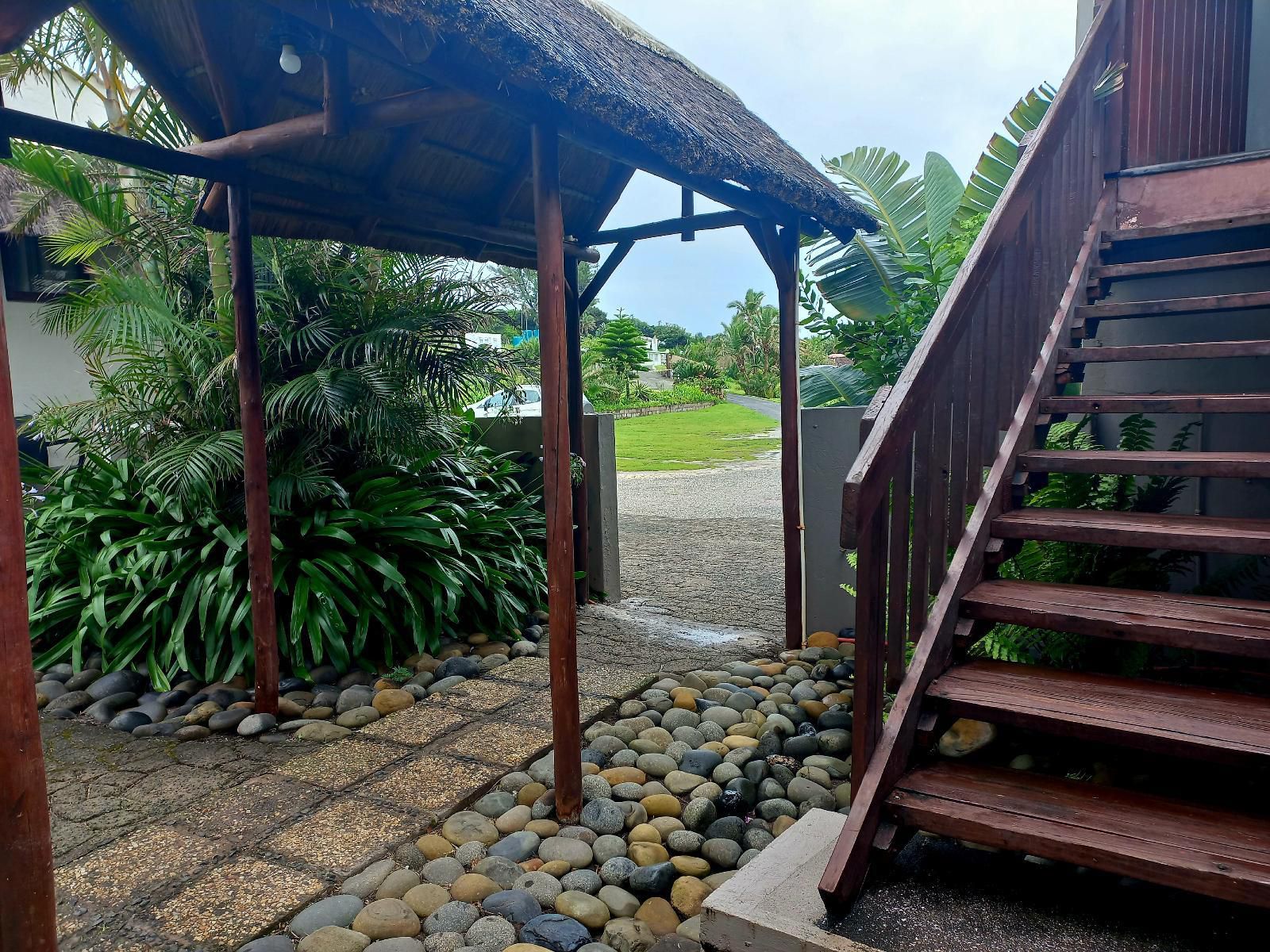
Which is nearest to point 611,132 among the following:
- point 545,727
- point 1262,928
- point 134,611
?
point 545,727

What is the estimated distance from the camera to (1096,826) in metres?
1.95

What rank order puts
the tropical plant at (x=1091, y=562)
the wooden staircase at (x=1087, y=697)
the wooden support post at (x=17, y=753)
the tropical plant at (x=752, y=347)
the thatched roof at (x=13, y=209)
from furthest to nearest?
1. the tropical plant at (x=752, y=347)
2. the thatched roof at (x=13, y=209)
3. the tropical plant at (x=1091, y=562)
4. the wooden staircase at (x=1087, y=697)
5. the wooden support post at (x=17, y=753)

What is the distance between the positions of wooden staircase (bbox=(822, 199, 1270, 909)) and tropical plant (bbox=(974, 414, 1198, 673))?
330 millimetres

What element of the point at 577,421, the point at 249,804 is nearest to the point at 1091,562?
the point at 249,804

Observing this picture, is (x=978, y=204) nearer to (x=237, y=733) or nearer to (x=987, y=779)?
(x=987, y=779)

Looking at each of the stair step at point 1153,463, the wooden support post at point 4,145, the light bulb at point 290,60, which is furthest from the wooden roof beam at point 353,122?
the stair step at point 1153,463

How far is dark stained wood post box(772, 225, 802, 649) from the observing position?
16.9 feet

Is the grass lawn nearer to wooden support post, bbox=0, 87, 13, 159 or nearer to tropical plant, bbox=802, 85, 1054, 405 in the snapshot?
tropical plant, bbox=802, 85, 1054, 405

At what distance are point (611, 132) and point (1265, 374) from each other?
2875 millimetres

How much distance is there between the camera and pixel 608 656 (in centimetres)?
498

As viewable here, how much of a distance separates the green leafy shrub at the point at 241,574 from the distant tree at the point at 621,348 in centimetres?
2645

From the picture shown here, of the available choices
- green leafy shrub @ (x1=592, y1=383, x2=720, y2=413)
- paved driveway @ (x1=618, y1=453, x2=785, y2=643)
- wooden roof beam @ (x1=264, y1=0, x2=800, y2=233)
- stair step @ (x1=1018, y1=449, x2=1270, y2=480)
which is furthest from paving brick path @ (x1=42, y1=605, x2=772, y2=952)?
green leafy shrub @ (x1=592, y1=383, x2=720, y2=413)

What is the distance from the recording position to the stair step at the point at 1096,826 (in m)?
1.77

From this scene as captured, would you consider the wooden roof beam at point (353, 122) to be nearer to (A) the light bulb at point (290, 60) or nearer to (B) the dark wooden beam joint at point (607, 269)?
(A) the light bulb at point (290, 60)
